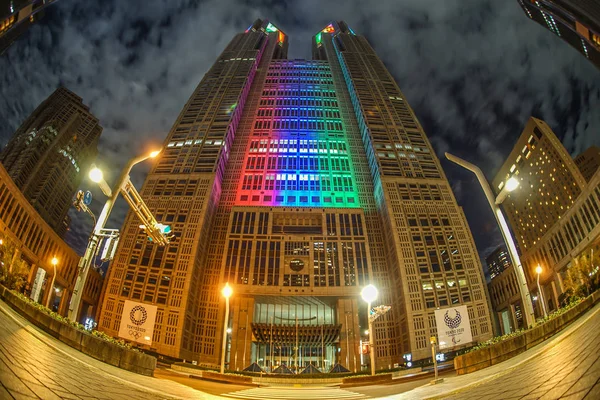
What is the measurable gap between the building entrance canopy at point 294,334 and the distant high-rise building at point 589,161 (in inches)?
3813

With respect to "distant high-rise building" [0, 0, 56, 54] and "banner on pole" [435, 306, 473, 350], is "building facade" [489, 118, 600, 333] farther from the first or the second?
"distant high-rise building" [0, 0, 56, 54]

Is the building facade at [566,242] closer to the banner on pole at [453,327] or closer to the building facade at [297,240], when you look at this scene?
the building facade at [297,240]

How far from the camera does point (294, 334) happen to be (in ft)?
187

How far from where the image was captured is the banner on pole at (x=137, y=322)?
4809 cm

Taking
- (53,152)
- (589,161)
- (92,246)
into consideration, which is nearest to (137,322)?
(92,246)

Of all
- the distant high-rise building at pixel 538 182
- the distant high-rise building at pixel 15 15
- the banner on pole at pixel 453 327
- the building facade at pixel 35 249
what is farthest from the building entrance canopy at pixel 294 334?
the distant high-rise building at pixel 538 182

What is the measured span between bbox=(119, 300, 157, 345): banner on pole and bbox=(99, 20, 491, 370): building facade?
2.87 m

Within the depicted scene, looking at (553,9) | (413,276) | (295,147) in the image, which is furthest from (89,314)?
(553,9)

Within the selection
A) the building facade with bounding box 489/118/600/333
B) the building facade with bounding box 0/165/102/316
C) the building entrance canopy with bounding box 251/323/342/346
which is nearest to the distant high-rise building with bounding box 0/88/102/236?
the building facade with bounding box 0/165/102/316

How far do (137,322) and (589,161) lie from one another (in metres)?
134

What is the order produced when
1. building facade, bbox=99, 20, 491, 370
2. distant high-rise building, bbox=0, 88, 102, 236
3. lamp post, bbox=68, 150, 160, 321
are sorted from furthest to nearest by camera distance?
1. distant high-rise building, bbox=0, 88, 102, 236
2. building facade, bbox=99, 20, 491, 370
3. lamp post, bbox=68, 150, 160, 321

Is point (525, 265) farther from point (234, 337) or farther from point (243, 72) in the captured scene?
point (243, 72)

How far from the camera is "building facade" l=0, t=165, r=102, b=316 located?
45.2 m

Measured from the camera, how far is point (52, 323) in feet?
41.0
